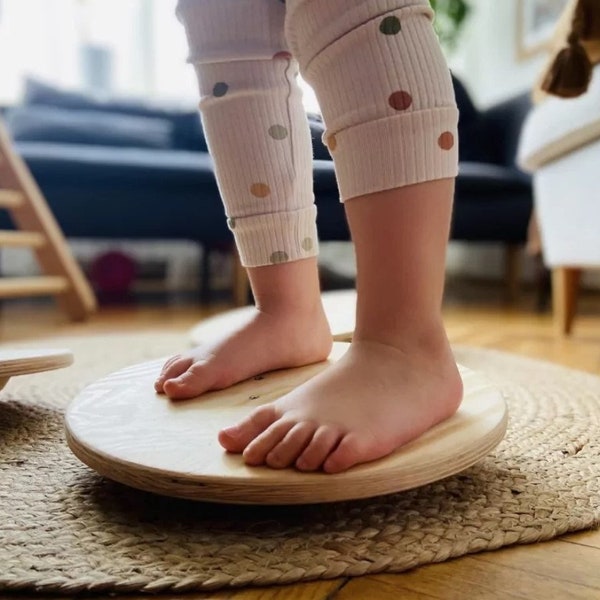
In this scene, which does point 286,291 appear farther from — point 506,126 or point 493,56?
point 493,56

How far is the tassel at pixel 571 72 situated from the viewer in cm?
85

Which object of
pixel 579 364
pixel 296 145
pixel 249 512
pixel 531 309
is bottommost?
pixel 531 309

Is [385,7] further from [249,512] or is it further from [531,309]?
[531,309]

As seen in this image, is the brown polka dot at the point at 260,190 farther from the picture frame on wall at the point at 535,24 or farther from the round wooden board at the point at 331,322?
the picture frame on wall at the point at 535,24

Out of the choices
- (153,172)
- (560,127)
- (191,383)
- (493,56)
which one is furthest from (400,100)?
(493,56)

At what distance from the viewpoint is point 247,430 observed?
1.35 ft

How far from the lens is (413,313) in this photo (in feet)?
1.45

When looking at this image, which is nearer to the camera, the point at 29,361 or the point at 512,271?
the point at 29,361

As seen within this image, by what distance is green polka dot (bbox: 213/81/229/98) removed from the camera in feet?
1.88

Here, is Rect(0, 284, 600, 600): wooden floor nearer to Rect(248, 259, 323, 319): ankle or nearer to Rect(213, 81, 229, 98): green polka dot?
Rect(248, 259, 323, 319): ankle

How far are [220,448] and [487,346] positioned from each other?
829 millimetres

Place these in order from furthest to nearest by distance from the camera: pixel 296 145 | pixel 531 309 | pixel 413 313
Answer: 1. pixel 531 309
2. pixel 296 145
3. pixel 413 313

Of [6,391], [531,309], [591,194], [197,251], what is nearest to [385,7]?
[6,391]

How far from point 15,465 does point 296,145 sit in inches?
13.8
